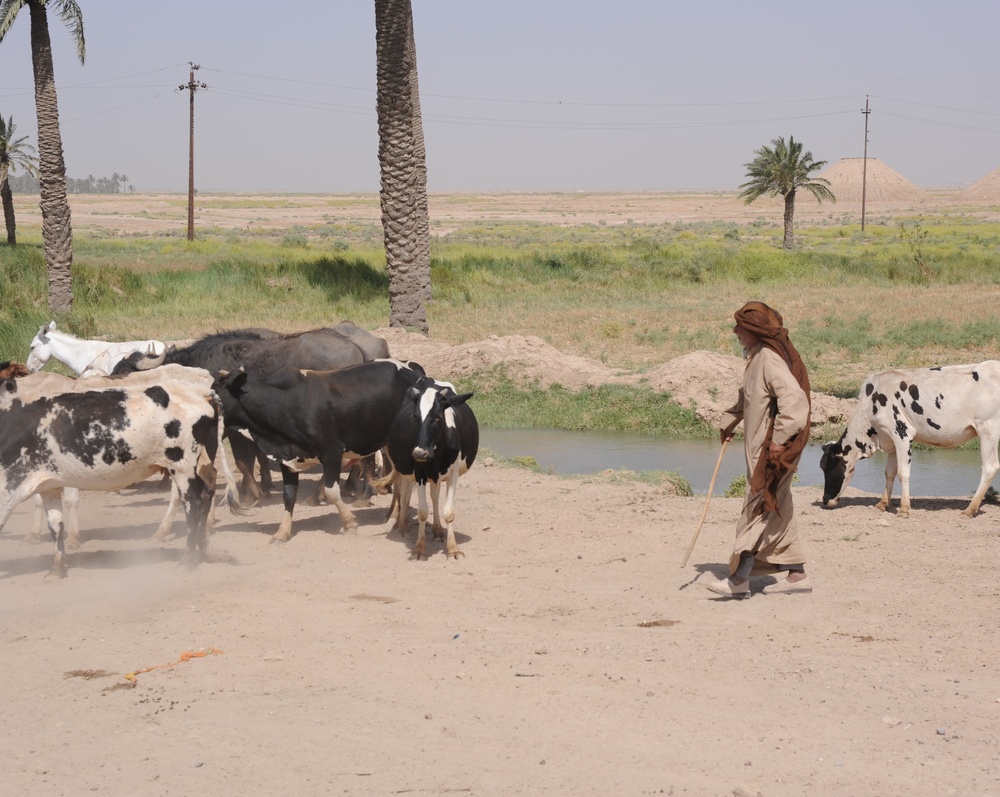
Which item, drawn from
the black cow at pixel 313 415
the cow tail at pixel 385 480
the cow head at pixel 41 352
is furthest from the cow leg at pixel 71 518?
the cow head at pixel 41 352

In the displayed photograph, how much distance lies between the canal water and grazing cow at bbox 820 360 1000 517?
2737 millimetres

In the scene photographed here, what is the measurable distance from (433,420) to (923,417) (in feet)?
18.6

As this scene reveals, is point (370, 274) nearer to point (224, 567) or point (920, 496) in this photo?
point (920, 496)

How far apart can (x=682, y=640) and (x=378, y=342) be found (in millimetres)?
8072

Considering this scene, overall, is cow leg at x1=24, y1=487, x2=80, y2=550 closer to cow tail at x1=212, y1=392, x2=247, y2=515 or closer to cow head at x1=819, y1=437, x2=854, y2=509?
cow tail at x1=212, y1=392, x2=247, y2=515

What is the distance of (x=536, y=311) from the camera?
3391 centimetres

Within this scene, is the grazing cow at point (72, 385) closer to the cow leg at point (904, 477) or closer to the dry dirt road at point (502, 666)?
the dry dirt road at point (502, 666)

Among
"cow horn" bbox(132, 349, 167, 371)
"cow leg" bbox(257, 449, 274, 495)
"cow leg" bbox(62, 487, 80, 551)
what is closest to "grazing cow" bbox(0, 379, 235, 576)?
"cow leg" bbox(62, 487, 80, 551)

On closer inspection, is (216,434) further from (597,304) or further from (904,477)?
(597,304)

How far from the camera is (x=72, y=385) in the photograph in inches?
446

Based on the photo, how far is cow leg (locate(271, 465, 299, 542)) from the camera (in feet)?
38.7

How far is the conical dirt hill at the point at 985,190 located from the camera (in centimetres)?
18125

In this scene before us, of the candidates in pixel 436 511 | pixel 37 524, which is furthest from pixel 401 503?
pixel 37 524

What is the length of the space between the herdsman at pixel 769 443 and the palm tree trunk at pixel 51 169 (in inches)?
899
